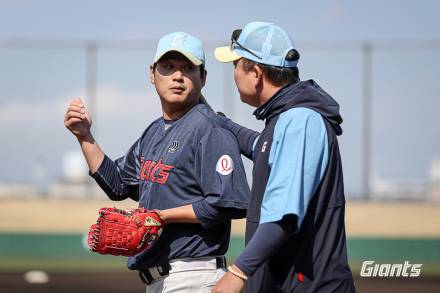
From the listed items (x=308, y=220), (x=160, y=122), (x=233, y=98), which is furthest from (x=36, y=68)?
(x=308, y=220)

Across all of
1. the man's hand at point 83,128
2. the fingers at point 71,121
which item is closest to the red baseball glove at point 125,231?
the man's hand at point 83,128

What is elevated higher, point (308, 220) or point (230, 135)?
point (230, 135)

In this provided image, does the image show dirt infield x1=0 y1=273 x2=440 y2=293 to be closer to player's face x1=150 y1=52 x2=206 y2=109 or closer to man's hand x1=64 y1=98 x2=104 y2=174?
man's hand x1=64 y1=98 x2=104 y2=174

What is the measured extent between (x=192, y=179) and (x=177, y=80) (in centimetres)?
49

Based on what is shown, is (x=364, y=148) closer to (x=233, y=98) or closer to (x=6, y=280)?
(x=233, y=98)

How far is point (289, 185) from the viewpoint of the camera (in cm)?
323

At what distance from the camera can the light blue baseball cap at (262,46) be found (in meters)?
3.52

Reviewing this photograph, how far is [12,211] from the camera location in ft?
64.1

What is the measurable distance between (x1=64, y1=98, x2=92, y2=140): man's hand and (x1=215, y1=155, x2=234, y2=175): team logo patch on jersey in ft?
2.74

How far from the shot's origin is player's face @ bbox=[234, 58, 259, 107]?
3.58 meters

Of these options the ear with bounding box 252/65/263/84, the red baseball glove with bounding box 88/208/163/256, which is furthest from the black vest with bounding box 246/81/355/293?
the red baseball glove with bounding box 88/208/163/256

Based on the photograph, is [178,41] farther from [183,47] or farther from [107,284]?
[107,284]

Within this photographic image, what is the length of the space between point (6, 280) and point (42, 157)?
523 cm

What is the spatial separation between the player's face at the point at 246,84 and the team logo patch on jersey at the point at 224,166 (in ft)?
1.57
